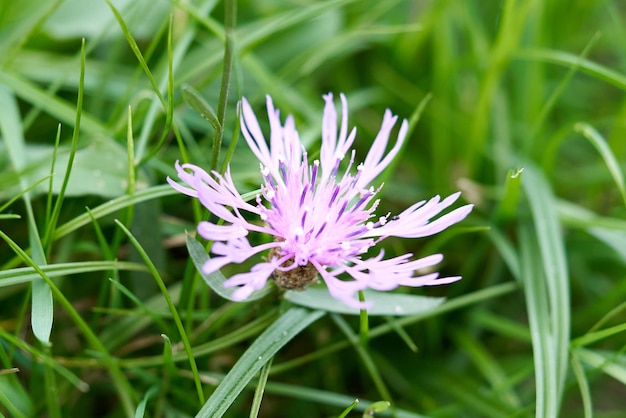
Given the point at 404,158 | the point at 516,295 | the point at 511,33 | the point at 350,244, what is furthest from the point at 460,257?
the point at 350,244

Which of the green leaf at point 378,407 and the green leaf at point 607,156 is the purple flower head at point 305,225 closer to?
the green leaf at point 378,407

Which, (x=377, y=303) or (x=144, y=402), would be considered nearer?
(x=144, y=402)

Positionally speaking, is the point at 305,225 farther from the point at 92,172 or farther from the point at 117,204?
the point at 92,172

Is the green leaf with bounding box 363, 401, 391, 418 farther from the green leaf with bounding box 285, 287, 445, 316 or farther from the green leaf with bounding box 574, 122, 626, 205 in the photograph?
the green leaf with bounding box 574, 122, 626, 205

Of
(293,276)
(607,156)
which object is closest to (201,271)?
(293,276)

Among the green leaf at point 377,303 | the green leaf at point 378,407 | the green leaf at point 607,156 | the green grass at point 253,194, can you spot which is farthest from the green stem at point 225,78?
the green leaf at point 607,156

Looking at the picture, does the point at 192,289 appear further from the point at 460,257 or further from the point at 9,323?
the point at 460,257
